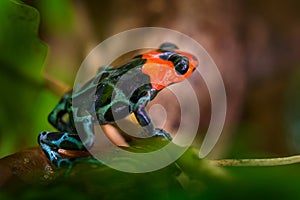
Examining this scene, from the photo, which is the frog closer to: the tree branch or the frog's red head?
the frog's red head

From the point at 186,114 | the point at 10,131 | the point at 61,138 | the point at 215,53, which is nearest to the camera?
the point at 61,138

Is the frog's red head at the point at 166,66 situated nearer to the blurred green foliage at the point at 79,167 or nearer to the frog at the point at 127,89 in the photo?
the frog at the point at 127,89

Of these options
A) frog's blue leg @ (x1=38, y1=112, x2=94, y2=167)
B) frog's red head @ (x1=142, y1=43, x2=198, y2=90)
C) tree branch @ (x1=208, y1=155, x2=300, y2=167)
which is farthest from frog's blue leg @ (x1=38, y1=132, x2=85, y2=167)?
tree branch @ (x1=208, y1=155, x2=300, y2=167)

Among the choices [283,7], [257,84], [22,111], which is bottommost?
[257,84]

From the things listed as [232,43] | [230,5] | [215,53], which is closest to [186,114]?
[215,53]

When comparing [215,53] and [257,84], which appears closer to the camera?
[215,53]

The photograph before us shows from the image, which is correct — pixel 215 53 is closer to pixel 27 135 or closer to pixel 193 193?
pixel 27 135
